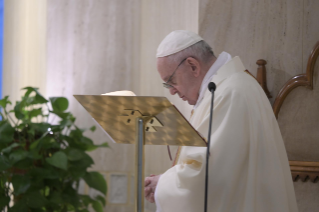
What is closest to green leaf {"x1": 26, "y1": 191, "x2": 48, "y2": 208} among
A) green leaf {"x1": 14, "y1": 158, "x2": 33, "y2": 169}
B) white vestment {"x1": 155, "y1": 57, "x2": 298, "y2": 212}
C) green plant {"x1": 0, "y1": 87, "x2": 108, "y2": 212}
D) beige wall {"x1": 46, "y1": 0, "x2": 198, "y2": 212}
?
green plant {"x1": 0, "y1": 87, "x2": 108, "y2": 212}

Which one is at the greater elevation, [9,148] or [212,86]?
[212,86]

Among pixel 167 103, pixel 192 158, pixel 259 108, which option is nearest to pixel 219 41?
pixel 259 108

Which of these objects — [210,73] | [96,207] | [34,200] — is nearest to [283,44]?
[210,73]

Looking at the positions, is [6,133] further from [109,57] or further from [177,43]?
[177,43]

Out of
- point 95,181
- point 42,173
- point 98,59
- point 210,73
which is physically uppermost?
point 98,59

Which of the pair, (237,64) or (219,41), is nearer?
(237,64)

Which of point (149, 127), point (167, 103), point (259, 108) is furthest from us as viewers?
point (259, 108)

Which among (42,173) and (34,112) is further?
(34,112)

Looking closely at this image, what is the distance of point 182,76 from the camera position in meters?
2.37

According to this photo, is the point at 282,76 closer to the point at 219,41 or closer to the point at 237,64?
the point at 219,41

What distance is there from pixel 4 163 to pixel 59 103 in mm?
697

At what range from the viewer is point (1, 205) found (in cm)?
327

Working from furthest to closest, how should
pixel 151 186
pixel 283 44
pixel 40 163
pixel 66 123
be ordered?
1. pixel 40 163
2. pixel 66 123
3. pixel 283 44
4. pixel 151 186

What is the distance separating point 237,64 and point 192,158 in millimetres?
689
